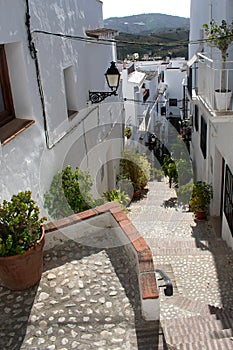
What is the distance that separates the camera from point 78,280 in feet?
15.2

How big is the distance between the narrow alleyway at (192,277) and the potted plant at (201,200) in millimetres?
272

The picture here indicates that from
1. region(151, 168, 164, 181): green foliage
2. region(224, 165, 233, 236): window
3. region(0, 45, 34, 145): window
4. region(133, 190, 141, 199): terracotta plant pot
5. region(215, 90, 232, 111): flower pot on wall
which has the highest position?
region(0, 45, 34, 145): window

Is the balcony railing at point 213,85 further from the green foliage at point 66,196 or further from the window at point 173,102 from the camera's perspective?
the window at point 173,102

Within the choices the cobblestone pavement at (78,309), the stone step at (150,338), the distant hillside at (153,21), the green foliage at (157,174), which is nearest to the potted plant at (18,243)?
the cobblestone pavement at (78,309)

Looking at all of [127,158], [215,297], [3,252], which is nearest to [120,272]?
[3,252]

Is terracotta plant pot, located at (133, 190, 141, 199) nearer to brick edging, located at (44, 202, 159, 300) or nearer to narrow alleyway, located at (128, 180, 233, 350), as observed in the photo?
narrow alleyway, located at (128, 180, 233, 350)

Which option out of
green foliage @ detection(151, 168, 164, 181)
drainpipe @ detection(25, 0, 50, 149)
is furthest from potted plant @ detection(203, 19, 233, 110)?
green foliage @ detection(151, 168, 164, 181)

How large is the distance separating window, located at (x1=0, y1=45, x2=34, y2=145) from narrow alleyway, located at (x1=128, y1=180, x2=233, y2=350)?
3417 millimetres

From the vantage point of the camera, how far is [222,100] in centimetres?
648

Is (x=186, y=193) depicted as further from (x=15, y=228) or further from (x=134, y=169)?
(x=15, y=228)

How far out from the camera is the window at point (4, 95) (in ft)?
16.8

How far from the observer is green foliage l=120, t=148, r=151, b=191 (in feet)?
46.9

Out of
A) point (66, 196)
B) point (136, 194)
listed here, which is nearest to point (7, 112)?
point (66, 196)

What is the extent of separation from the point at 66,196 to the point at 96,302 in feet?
8.51
